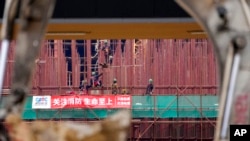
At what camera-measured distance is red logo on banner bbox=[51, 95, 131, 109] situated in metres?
23.4

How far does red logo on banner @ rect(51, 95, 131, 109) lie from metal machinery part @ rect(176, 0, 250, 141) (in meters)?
21.0

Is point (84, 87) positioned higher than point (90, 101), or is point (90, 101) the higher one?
point (84, 87)

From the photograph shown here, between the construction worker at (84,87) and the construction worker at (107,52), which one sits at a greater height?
the construction worker at (107,52)

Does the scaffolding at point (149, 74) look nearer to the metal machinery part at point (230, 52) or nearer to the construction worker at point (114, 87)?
the construction worker at point (114, 87)

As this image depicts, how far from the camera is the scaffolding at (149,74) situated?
24.3m

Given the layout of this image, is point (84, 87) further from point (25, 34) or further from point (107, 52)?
point (25, 34)

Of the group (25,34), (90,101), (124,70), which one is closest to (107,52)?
(124,70)

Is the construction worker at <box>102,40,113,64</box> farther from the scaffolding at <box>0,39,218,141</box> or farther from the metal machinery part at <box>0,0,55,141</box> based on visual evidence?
the metal machinery part at <box>0,0,55,141</box>

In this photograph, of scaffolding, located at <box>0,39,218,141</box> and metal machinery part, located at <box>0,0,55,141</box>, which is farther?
scaffolding, located at <box>0,39,218,141</box>

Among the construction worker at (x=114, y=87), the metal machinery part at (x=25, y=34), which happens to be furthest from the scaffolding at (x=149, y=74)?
the metal machinery part at (x=25, y=34)

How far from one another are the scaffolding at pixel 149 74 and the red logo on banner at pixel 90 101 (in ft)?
2.02

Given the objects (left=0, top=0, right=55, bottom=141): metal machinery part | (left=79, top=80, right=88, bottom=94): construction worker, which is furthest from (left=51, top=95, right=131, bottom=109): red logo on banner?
(left=0, top=0, right=55, bottom=141): metal machinery part

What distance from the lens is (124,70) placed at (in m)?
26.2

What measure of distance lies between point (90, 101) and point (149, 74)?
3.50 meters
